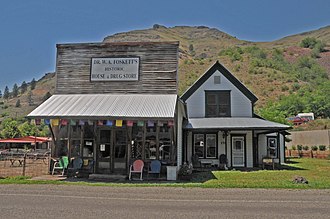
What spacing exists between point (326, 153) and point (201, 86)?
1482 cm

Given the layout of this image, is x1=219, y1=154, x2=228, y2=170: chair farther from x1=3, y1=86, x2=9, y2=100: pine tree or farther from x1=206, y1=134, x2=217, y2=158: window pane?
x1=3, y1=86, x2=9, y2=100: pine tree

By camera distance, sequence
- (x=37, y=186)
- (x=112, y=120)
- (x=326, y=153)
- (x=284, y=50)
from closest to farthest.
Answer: (x=37, y=186) < (x=112, y=120) < (x=326, y=153) < (x=284, y=50)

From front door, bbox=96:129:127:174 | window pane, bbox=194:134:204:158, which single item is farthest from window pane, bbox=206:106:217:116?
front door, bbox=96:129:127:174

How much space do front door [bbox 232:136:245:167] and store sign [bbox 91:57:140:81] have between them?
913cm

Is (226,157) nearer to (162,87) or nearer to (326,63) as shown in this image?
(162,87)

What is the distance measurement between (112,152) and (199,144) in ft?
27.2

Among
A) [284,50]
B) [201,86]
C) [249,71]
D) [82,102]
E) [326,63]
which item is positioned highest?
[284,50]

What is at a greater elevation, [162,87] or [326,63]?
[326,63]

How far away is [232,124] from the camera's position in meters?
21.9

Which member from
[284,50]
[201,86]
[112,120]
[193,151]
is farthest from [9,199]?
[284,50]

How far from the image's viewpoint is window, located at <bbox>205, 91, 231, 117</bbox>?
24391mm

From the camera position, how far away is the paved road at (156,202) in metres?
8.00

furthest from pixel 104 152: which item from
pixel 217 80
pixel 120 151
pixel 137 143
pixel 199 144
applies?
pixel 217 80

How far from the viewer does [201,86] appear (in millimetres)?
24531
